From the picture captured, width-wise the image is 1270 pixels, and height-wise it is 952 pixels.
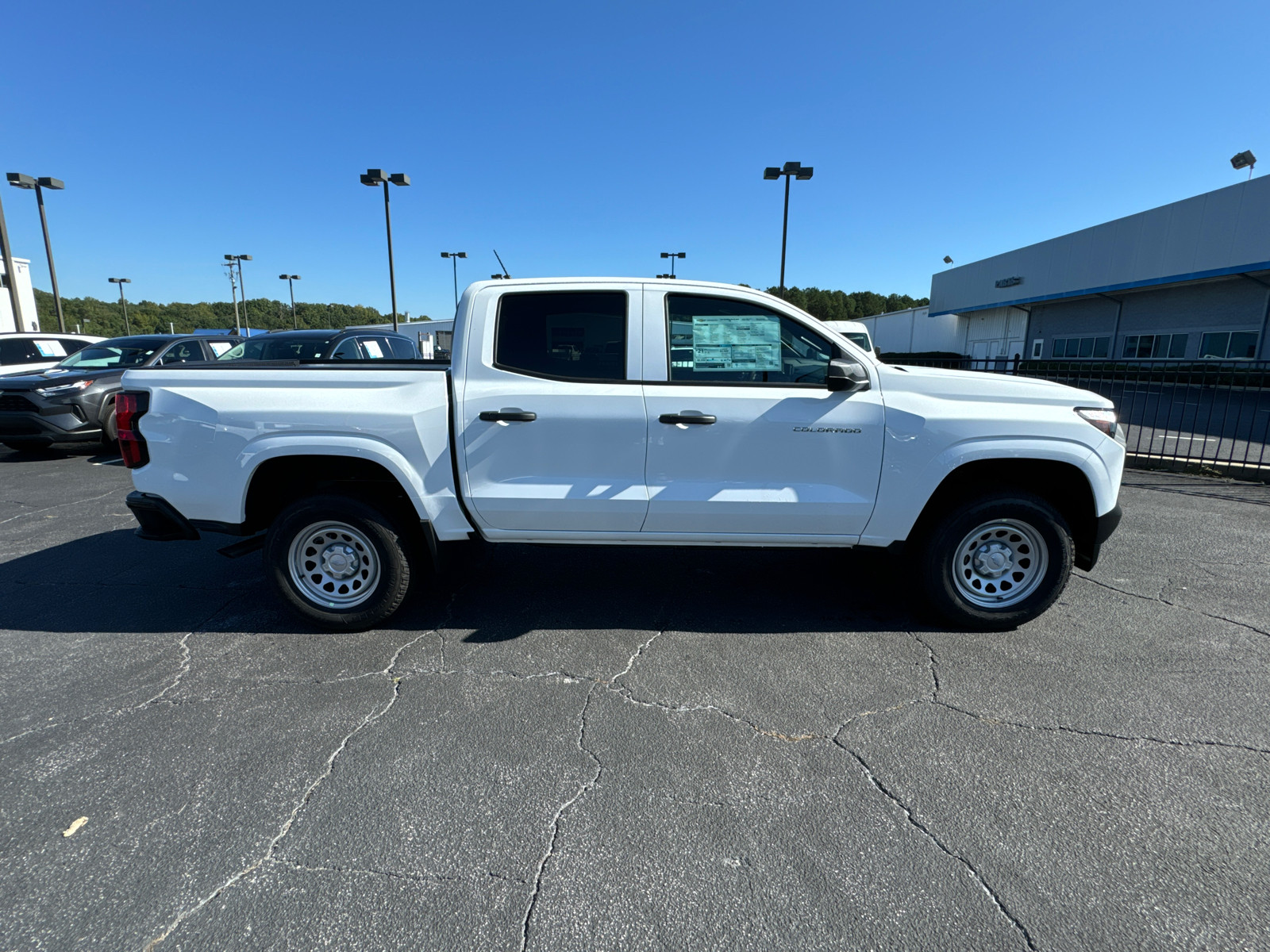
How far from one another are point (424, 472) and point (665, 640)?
169 centimetres

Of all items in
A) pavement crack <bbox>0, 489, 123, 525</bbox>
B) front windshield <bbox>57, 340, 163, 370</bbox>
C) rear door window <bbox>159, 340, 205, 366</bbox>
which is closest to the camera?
pavement crack <bbox>0, 489, 123, 525</bbox>

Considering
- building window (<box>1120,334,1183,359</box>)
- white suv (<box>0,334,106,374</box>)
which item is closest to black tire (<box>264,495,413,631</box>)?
white suv (<box>0,334,106,374</box>)

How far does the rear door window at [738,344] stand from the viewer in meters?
3.62

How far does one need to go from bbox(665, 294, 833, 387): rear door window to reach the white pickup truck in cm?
1

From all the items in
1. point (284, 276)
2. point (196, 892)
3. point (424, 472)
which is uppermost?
point (284, 276)

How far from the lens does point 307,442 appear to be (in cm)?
348

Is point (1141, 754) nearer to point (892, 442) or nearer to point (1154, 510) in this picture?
point (892, 442)

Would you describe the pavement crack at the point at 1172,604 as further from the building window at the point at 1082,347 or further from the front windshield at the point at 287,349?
the building window at the point at 1082,347

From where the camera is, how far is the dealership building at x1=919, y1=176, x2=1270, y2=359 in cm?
2211

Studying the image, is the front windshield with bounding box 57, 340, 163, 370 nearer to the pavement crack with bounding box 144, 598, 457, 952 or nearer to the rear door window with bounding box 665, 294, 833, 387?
the pavement crack with bounding box 144, 598, 457, 952

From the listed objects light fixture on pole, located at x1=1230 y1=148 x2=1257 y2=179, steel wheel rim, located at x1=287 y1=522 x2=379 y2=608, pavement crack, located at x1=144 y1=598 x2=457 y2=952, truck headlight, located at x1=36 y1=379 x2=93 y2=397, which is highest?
light fixture on pole, located at x1=1230 y1=148 x2=1257 y2=179

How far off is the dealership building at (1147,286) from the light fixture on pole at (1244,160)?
234 inches

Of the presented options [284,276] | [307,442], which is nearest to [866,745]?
[307,442]

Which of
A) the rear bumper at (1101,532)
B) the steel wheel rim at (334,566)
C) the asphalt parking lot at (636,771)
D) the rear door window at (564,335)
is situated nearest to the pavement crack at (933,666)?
the asphalt parking lot at (636,771)
